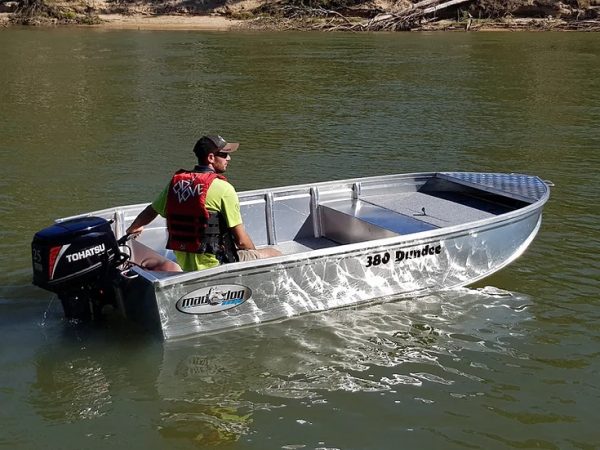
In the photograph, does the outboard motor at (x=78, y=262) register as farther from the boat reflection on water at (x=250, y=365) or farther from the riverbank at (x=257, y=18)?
the riverbank at (x=257, y=18)

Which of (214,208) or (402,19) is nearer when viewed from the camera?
(214,208)

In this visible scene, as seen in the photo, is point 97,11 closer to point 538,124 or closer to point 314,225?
point 538,124

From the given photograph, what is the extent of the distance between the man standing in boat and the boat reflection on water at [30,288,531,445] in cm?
67

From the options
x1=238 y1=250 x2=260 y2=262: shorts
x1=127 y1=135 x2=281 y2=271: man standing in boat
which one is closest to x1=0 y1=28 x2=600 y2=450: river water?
x1=238 y1=250 x2=260 y2=262: shorts

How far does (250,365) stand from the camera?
6371 mm

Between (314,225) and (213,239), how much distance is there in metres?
2.33

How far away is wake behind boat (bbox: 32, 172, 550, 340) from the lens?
6141 mm

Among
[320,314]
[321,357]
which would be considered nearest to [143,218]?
[320,314]

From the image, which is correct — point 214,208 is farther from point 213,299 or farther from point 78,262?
point 78,262

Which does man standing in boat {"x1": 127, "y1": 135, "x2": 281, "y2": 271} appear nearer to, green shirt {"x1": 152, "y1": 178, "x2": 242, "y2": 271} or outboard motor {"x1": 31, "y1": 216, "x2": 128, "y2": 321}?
green shirt {"x1": 152, "y1": 178, "x2": 242, "y2": 271}

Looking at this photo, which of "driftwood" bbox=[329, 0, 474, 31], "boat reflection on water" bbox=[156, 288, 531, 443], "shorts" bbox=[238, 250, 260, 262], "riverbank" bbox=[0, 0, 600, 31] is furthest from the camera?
"driftwood" bbox=[329, 0, 474, 31]

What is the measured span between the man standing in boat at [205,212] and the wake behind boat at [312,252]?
24 cm

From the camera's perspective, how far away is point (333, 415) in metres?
5.68

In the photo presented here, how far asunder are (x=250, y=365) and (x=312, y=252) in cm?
95
